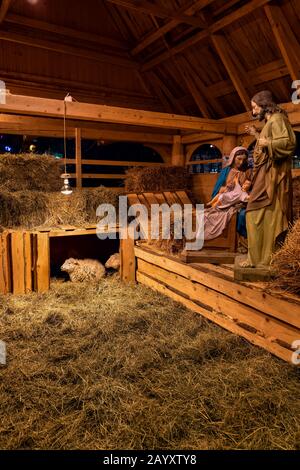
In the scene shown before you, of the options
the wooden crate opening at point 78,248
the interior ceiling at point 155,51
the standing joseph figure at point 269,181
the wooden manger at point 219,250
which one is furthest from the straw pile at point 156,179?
the standing joseph figure at point 269,181

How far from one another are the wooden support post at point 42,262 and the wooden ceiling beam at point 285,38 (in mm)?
4555

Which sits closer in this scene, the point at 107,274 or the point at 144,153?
the point at 107,274

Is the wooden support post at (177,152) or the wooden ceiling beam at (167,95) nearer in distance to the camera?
the wooden ceiling beam at (167,95)

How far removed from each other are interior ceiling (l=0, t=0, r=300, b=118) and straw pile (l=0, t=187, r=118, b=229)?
2655mm

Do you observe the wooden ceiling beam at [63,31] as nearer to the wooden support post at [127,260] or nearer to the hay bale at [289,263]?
the wooden support post at [127,260]

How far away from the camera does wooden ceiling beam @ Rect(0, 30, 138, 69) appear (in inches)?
269

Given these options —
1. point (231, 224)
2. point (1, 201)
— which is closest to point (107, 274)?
point (1, 201)

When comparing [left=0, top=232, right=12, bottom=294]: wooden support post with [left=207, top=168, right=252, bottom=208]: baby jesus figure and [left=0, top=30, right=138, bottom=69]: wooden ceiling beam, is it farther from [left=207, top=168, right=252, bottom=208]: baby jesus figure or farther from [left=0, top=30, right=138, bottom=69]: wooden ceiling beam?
[left=0, top=30, right=138, bottom=69]: wooden ceiling beam

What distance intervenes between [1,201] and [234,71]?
15.3 feet

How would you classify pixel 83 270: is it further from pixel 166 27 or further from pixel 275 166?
pixel 166 27

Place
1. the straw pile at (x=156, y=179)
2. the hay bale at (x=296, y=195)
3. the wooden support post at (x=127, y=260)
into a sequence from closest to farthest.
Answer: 1. the hay bale at (x=296, y=195)
2. the wooden support post at (x=127, y=260)
3. the straw pile at (x=156, y=179)

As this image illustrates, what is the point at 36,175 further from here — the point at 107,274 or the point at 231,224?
the point at 231,224

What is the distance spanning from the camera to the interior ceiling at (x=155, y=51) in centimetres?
573
